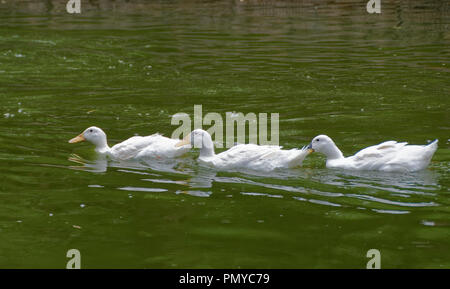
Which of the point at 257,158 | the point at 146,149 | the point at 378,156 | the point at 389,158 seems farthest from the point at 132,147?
the point at 389,158

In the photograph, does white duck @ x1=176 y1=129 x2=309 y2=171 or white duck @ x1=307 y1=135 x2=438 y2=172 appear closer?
white duck @ x1=307 y1=135 x2=438 y2=172

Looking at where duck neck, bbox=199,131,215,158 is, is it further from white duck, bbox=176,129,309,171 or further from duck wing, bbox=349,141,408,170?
duck wing, bbox=349,141,408,170

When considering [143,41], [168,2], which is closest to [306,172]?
[143,41]

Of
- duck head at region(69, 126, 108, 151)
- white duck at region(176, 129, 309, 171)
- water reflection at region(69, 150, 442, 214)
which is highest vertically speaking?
duck head at region(69, 126, 108, 151)

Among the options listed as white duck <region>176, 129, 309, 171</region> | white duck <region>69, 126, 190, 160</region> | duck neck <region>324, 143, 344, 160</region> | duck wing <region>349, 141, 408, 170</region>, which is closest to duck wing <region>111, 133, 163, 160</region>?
white duck <region>69, 126, 190, 160</region>

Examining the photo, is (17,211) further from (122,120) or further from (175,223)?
(122,120)

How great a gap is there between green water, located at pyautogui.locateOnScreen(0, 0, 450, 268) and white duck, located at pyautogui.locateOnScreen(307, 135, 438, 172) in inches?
4.9

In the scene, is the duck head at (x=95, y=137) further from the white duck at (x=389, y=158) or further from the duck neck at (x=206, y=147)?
the white duck at (x=389, y=158)

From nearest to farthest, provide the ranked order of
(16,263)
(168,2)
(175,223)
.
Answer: (16,263), (175,223), (168,2)

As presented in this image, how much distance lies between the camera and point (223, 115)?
13703 millimetres

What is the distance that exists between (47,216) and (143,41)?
1430cm

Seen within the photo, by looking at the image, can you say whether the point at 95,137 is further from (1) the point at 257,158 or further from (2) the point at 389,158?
(2) the point at 389,158

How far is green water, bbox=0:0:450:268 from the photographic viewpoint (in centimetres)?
768
